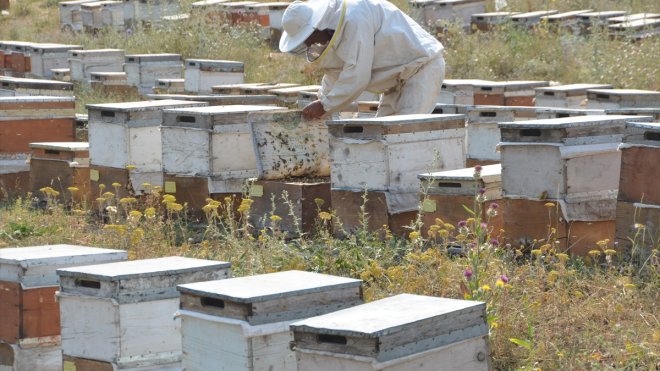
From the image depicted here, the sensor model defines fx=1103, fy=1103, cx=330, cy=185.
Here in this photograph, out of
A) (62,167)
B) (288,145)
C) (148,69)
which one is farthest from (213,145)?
(148,69)

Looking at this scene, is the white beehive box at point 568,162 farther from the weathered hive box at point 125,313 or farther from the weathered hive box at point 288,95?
the weathered hive box at point 288,95

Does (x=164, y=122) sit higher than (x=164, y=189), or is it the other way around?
(x=164, y=122)

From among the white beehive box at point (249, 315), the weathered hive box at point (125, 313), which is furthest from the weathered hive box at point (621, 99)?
the white beehive box at point (249, 315)

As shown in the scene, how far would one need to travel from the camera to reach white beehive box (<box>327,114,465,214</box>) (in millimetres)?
6652

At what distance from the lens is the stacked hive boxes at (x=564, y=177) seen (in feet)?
19.8

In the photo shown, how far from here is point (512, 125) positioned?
6133mm

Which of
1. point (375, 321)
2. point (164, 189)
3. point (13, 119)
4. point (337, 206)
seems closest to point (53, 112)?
point (13, 119)

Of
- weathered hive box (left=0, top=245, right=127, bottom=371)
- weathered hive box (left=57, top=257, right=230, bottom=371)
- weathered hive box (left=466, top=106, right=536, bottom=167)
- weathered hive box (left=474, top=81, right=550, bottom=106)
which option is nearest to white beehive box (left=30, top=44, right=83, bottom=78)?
weathered hive box (left=474, top=81, right=550, bottom=106)

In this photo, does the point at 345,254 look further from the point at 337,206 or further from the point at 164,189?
the point at 164,189

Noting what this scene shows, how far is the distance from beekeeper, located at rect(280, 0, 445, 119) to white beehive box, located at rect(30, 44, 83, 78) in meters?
8.69

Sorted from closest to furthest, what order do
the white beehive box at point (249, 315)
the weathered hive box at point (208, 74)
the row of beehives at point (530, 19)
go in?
1. the white beehive box at point (249, 315)
2. the weathered hive box at point (208, 74)
3. the row of beehives at point (530, 19)

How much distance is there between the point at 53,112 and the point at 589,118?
5236mm

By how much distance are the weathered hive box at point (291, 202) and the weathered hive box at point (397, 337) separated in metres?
3.35

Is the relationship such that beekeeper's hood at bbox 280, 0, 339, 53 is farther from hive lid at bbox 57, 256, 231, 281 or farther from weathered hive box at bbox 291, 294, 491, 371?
weathered hive box at bbox 291, 294, 491, 371
